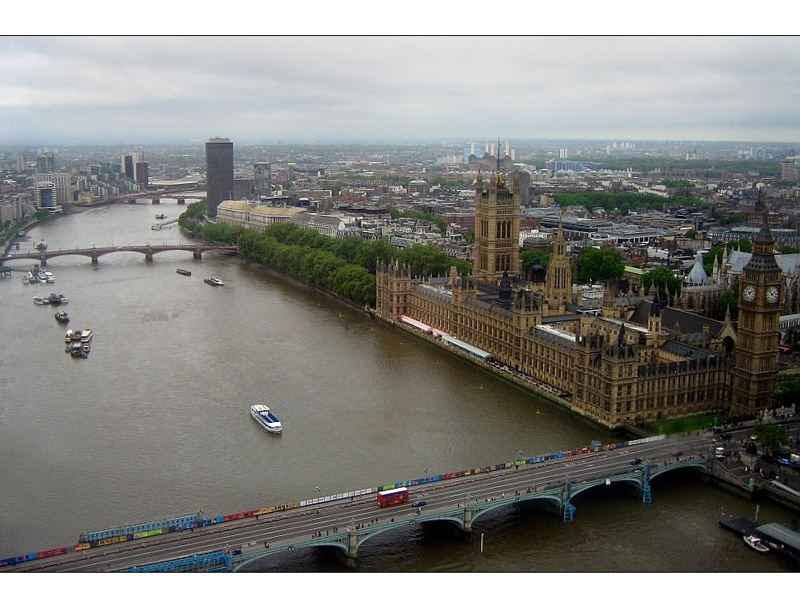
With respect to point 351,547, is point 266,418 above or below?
above

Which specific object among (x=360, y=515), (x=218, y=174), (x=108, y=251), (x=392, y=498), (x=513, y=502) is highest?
(x=218, y=174)

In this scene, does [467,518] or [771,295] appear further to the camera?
[771,295]

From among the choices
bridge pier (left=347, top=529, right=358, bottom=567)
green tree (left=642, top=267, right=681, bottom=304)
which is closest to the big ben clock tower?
bridge pier (left=347, top=529, right=358, bottom=567)

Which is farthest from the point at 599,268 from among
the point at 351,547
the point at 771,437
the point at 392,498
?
the point at 351,547

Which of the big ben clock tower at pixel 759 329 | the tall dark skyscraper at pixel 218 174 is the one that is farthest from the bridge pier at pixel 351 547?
the tall dark skyscraper at pixel 218 174

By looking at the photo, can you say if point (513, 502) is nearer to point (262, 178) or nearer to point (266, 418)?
point (266, 418)

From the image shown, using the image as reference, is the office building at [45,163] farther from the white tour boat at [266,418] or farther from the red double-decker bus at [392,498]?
the red double-decker bus at [392,498]
